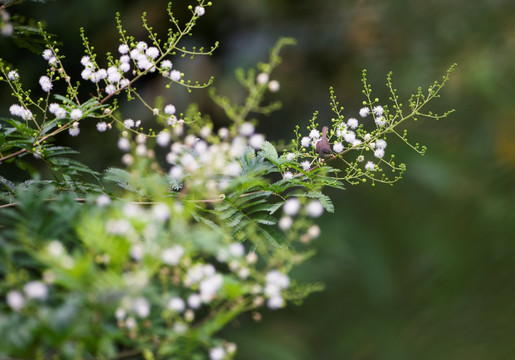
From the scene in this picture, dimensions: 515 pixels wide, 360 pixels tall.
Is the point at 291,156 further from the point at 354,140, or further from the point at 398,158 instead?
the point at 398,158

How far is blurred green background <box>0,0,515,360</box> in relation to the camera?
2.43 m

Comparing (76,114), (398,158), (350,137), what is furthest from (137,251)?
(398,158)

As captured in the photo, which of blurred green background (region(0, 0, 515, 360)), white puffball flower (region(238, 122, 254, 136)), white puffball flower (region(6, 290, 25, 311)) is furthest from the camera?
blurred green background (region(0, 0, 515, 360))

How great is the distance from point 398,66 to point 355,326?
140 cm

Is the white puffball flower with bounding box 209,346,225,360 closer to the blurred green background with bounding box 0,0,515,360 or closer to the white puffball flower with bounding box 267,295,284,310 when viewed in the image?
the white puffball flower with bounding box 267,295,284,310

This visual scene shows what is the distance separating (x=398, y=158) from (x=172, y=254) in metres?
1.98

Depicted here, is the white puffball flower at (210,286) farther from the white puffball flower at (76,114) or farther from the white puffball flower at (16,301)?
the white puffball flower at (76,114)

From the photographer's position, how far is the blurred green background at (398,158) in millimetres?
2426

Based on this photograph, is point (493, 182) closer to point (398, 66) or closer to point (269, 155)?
point (398, 66)

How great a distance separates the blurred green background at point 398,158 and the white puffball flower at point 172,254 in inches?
57.4

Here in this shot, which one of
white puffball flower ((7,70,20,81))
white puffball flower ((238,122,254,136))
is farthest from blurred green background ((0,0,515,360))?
white puffball flower ((238,122,254,136))

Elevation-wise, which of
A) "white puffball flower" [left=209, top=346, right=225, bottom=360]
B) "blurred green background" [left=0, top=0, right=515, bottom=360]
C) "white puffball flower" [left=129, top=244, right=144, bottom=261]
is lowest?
"white puffball flower" [left=209, top=346, right=225, bottom=360]

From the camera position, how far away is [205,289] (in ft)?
2.20

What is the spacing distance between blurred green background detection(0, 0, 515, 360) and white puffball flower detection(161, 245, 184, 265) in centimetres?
146
